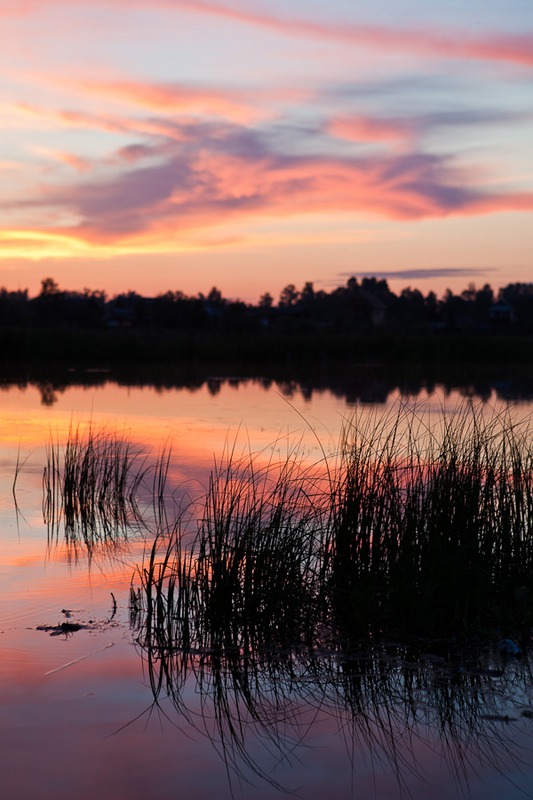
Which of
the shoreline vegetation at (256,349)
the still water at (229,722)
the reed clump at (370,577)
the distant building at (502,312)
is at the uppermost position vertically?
the distant building at (502,312)

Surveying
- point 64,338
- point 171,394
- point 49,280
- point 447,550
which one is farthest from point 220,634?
point 49,280

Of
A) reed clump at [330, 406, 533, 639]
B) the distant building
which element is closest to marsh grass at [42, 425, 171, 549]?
reed clump at [330, 406, 533, 639]

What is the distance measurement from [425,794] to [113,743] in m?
1.20

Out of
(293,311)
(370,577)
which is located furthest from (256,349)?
(293,311)

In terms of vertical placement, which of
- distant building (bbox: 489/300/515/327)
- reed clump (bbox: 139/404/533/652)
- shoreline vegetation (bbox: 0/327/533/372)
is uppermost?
distant building (bbox: 489/300/515/327)

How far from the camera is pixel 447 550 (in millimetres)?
4953

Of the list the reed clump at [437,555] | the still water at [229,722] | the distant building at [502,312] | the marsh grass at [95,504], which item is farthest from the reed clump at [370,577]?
the distant building at [502,312]

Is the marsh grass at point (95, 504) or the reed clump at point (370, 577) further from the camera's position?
the marsh grass at point (95, 504)

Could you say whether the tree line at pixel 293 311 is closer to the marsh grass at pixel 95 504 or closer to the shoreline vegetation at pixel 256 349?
the shoreline vegetation at pixel 256 349

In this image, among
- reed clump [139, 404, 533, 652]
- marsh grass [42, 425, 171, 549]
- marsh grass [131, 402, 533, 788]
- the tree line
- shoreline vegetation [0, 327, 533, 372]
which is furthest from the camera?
the tree line

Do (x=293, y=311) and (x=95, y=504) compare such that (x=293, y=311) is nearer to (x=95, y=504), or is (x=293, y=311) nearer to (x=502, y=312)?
(x=502, y=312)

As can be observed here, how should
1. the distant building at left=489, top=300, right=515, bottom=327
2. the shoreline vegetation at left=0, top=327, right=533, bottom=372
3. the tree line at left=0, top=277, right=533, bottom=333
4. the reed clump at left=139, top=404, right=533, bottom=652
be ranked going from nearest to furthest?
the reed clump at left=139, top=404, right=533, bottom=652 < the shoreline vegetation at left=0, top=327, right=533, bottom=372 < the tree line at left=0, top=277, right=533, bottom=333 < the distant building at left=489, top=300, right=515, bottom=327

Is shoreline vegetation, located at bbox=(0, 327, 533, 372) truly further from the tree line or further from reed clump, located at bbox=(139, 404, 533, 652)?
reed clump, located at bbox=(139, 404, 533, 652)

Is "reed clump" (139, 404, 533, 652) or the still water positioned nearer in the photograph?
the still water
